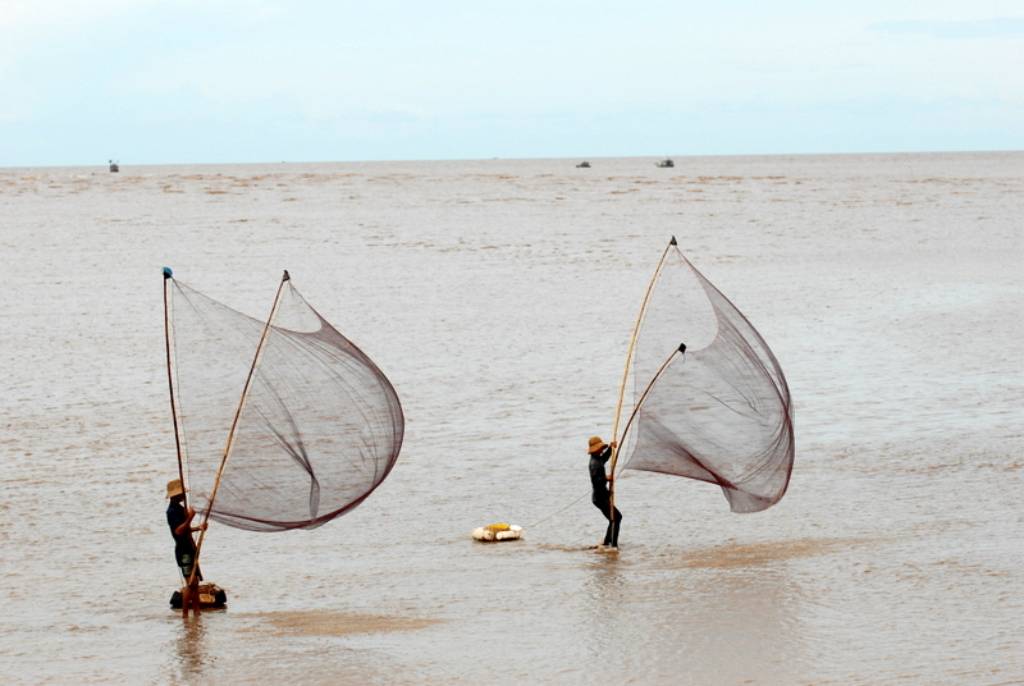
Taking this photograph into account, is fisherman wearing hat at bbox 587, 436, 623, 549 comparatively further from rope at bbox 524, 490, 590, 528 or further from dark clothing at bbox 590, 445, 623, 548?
rope at bbox 524, 490, 590, 528

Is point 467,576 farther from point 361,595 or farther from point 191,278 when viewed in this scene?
point 191,278

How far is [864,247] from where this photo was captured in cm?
4950

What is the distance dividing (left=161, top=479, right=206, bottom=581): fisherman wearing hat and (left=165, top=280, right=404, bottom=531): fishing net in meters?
0.15

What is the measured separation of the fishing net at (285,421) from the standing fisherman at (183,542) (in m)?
0.15

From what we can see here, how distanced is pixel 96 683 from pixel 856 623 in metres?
6.05

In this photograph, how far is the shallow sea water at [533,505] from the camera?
39.6 feet

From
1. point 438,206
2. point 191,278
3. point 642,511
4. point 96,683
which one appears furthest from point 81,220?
point 96,683

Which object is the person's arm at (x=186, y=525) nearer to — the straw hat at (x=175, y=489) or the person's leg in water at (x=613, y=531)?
the straw hat at (x=175, y=489)

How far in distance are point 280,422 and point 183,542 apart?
55.1 inches

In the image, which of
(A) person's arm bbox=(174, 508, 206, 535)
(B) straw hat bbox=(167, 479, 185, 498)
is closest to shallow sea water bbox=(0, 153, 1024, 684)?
(A) person's arm bbox=(174, 508, 206, 535)

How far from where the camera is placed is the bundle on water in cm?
1330

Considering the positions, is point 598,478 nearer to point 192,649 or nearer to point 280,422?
point 280,422

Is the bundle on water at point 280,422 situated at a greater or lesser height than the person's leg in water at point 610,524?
greater

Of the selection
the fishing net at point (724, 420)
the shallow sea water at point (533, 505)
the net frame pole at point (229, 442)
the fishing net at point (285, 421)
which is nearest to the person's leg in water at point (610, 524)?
the shallow sea water at point (533, 505)
